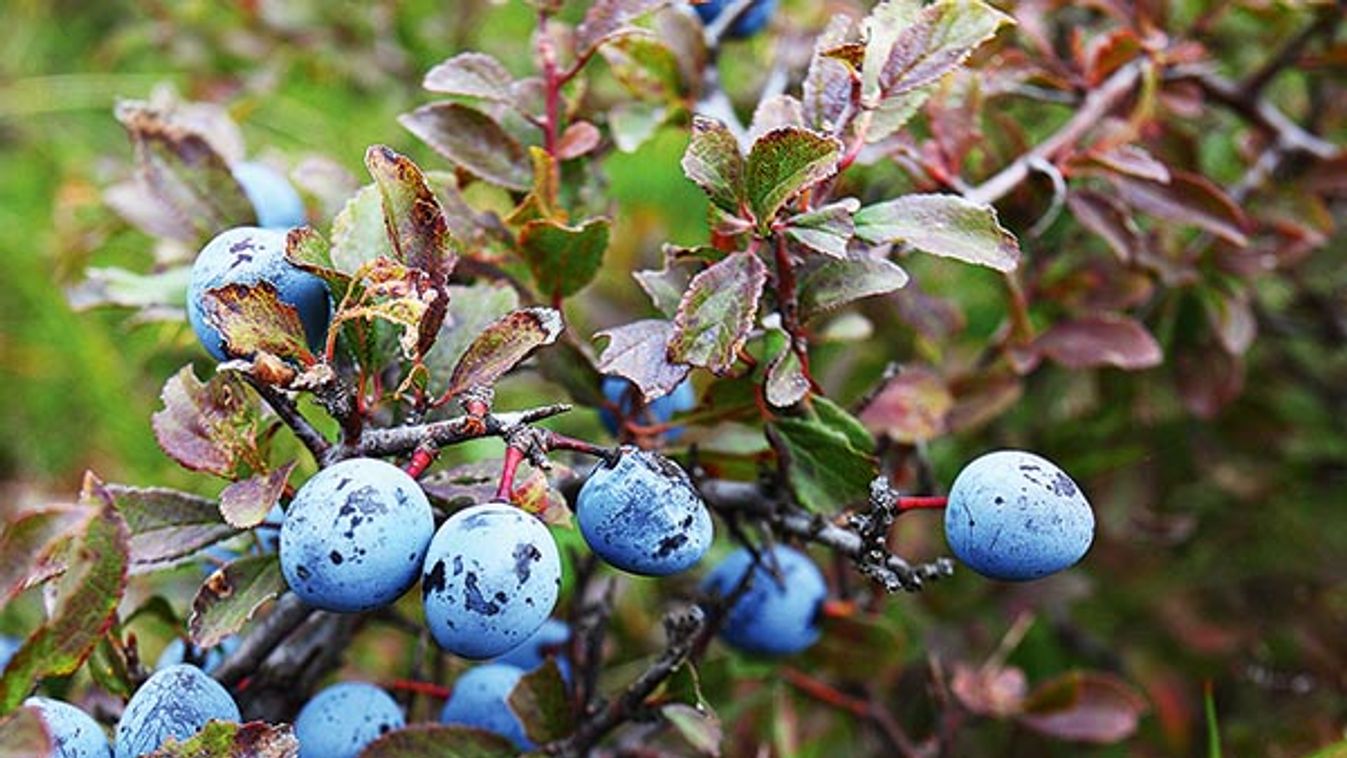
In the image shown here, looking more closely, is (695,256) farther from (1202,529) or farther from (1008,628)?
(1202,529)

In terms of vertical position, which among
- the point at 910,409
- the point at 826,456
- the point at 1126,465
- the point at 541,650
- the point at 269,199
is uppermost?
the point at 269,199

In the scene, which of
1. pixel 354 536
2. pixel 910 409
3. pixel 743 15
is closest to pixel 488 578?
pixel 354 536

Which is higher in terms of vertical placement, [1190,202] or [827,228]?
[827,228]

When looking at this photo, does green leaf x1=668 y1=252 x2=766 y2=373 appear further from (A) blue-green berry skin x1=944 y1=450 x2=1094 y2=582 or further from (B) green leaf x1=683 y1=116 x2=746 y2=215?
(A) blue-green berry skin x1=944 y1=450 x2=1094 y2=582

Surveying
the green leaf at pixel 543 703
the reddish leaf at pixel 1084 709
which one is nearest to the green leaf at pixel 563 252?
the green leaf at pixel 543 703

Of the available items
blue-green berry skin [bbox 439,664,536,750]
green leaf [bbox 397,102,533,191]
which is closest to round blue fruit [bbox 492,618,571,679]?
blue-green berry skin [bbox 439,664,536,750]

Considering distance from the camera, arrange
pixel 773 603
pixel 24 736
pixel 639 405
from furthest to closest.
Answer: pixel 773 603 < pixel 639 405 < pixel 24 736

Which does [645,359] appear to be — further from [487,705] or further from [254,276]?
[487,705]
